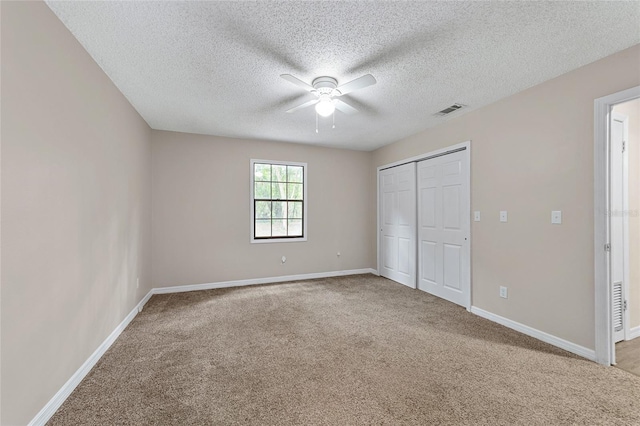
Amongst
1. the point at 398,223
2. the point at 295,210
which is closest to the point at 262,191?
the point at 295,210

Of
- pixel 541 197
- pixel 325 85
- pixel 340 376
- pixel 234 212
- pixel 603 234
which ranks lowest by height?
pixel 340 376

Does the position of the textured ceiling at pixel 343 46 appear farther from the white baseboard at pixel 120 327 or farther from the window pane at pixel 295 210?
the white baseboard at pixel 120 327

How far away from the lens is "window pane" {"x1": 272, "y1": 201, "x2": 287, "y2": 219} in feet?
16.9

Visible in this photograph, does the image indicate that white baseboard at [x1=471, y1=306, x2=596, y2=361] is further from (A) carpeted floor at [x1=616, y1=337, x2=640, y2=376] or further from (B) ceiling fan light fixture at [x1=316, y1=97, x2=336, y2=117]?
(B) ceiling fan light fixture at [x1=316, y1=97, x2=336, y2=117]

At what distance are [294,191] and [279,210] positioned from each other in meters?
0.46

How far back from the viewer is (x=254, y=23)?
1.89 metres

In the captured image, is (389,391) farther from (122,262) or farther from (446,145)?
(446,145)

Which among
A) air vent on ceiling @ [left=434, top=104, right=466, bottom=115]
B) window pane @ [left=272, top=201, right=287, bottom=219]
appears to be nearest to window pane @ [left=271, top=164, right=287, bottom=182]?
window pane @ [left=272, top=201, right=287, bottom=219]

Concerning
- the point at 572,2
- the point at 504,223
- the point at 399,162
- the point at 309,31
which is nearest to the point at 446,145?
the point at 399,162

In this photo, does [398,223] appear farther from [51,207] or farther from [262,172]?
[51,207]

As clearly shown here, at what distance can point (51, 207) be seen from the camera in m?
1.75

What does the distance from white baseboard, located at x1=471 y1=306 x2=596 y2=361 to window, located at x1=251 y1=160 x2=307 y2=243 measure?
3100 mm

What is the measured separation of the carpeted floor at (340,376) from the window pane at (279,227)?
1.92 m

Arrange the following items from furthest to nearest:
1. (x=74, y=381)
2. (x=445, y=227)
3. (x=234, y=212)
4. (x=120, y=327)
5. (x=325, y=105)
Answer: (x=234, y=212), (x=445, y=227), (x=120, y=327), (x=325, y=105), (x=74, y=381)
